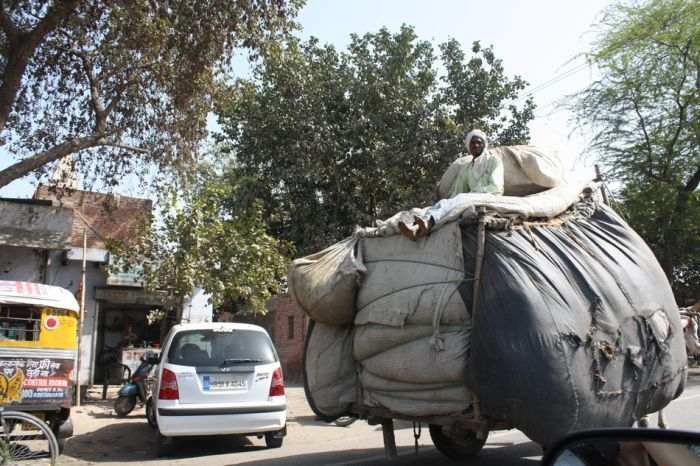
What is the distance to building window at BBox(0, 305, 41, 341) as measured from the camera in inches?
284

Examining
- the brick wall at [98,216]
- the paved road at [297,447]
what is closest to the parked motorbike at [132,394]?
the paved road at [297,447]

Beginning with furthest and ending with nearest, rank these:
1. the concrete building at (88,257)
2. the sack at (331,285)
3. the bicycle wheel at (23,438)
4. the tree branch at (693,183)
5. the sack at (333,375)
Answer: the tree branch at (693,183) → the concrete building at (88,257) → the bicycle wheel at (23,438) → the sack at (333,375) → the sack at (331,285)

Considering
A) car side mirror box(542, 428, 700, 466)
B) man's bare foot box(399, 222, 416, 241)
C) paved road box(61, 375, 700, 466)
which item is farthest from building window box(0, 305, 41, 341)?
car side mirror box(542, 428, 700, 466)

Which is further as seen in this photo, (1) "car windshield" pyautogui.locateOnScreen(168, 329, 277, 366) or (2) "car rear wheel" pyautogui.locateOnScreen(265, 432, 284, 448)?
(2) "car rear wheel" pyautogui.locateOnScreen(265, 432, 284, 448)

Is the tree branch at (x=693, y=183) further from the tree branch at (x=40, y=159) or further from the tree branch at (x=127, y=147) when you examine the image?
the tree branch at (x=40, y=159)

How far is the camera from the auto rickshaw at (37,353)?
701cm

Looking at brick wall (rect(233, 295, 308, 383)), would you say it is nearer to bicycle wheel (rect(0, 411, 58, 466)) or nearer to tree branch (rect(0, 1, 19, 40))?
tree branch (rect(0, 1, 19, 40))

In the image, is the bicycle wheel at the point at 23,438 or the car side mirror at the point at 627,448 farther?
the bicycle wheel at the point at 23,438

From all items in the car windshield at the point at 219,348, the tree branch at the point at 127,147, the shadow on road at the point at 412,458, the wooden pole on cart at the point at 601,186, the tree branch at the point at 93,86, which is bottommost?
the shadow on road at the point at 412,458

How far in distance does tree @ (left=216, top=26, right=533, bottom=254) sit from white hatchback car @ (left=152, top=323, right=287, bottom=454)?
6.40m

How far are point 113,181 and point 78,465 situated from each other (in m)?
6.05

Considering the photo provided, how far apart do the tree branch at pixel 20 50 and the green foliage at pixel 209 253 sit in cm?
334

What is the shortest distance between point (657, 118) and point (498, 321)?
1819 centimetres

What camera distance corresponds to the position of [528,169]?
5.96m
